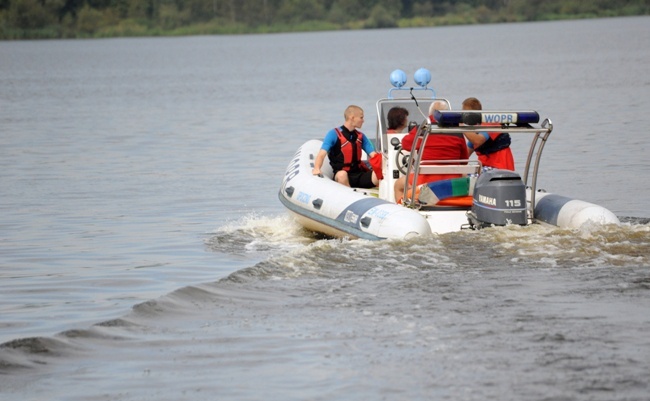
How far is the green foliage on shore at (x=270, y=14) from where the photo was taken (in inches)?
3627

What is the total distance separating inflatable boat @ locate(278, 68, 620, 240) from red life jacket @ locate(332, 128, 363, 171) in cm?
19

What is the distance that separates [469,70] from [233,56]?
24837 millimetres

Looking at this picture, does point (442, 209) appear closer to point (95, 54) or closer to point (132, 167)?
point (132, 167)

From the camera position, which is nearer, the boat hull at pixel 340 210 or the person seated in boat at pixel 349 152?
the boat hull at pixel 340 210

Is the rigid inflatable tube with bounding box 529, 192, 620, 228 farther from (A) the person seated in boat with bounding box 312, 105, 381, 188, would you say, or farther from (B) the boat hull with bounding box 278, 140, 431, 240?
(A) the person seated in boat with bounding box 312, 105, 381, 188

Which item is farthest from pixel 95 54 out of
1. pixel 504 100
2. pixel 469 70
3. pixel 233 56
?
pixel 504 100

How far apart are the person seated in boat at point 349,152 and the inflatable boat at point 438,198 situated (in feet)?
0.43

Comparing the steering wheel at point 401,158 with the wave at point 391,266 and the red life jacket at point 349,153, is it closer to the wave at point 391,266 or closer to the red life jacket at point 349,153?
the red life jacket at point 349,153

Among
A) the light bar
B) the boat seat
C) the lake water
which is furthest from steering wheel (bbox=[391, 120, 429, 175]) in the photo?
the light bar

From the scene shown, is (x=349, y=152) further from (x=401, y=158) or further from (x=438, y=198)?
Result: (x=438, y=198)

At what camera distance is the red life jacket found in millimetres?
11414

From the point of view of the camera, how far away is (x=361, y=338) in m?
7.34

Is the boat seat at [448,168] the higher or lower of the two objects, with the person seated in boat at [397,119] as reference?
lower

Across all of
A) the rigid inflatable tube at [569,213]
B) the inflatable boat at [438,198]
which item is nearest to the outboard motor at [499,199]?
the inflatable boat at [438,198]
